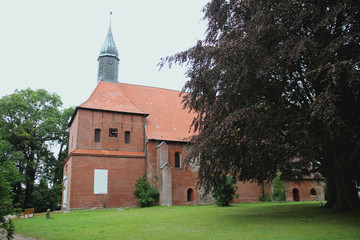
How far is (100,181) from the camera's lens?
25.0m

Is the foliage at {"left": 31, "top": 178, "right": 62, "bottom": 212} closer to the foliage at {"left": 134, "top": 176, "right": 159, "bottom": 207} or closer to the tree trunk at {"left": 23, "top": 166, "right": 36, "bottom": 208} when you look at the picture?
the tree trunk at {"left": 23, "top": 166, "right": 36, "bottom": 208}

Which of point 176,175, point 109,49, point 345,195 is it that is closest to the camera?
point 345,195

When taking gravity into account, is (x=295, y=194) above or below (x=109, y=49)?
below

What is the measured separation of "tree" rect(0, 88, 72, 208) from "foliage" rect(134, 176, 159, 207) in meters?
14.8

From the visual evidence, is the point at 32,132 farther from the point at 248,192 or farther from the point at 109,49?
the point at 248,192

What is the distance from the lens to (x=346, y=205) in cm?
1370

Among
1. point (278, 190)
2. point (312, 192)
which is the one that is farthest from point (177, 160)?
point (312, 192)

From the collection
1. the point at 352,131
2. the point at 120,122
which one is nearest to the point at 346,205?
the point at 352,131

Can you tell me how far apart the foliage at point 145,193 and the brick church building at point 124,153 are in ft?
1.59

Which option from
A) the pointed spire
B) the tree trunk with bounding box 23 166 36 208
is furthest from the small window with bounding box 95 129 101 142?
the tree trunk with bounding box 23 166 36 208

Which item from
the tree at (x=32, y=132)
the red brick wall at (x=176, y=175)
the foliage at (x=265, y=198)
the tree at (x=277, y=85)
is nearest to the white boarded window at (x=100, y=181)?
the red brick wall at (x=176, y=175)

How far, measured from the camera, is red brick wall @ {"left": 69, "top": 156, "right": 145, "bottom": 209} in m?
24.1

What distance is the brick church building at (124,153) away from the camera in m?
24.8

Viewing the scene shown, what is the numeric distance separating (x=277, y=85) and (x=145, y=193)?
1695cm
